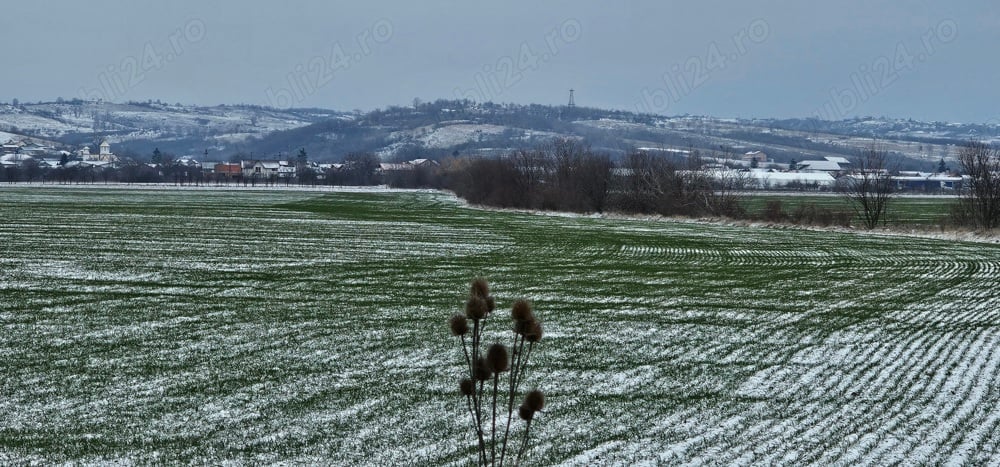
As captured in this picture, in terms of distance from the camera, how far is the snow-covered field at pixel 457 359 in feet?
37.1

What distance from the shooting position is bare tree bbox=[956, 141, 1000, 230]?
58.7 metres

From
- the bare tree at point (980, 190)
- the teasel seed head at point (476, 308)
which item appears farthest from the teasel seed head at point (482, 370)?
the bare tree at point (980, 190)

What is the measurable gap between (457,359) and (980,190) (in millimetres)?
51937

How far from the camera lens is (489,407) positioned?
12.8m

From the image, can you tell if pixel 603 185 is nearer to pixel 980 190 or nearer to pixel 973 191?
pixel 973 191

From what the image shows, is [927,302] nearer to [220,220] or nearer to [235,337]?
[235,337]

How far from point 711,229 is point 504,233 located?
50.4ft

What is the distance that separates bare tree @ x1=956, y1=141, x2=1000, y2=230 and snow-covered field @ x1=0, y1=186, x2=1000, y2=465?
2451cm

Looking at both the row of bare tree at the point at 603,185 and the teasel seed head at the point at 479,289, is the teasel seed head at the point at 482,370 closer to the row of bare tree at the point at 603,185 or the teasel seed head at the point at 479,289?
the teasel seed head at the point at 479,289

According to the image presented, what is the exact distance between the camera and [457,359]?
1625 centimetres

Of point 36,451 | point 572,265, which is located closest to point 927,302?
point 572,265

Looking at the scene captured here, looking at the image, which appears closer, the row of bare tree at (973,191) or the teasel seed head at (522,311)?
the teasel seed head at (522,311)

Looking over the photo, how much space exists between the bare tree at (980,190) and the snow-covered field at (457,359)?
24511mm

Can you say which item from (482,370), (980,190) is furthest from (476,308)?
(980,190)
